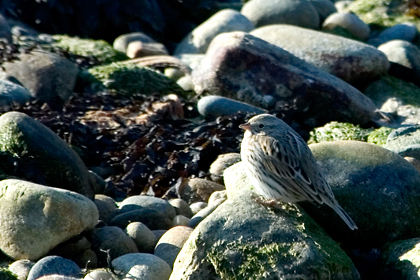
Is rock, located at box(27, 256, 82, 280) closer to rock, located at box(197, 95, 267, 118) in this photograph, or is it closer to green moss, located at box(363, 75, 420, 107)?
rock, located at box(197, 95, 267, 118)

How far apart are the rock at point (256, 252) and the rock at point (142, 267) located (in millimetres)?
283

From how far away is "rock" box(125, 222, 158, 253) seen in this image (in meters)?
5.94

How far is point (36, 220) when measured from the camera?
5.41 metres

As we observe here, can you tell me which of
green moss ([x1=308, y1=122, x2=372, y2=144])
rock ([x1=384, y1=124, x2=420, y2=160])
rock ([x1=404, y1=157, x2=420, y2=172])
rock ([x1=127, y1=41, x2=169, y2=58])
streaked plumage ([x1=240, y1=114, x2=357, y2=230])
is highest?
streaked plumage ([x1=240, y1=114, x2=357, y2=230])

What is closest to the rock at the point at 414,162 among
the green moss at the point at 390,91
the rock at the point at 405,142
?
the rock at the point at 405,142

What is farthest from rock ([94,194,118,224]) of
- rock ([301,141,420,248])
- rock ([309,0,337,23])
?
rock ([309,0,337,23])

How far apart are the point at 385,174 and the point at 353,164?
0.28 m

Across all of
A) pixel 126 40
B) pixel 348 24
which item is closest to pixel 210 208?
pixel 126 40

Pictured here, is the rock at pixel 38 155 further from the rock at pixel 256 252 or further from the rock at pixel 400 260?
the rock at pixel 400 260

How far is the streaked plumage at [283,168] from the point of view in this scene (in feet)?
17.1

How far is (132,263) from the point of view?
5211mm

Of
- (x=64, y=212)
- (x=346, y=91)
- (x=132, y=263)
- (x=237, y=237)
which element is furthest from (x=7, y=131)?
(x=346, y=91)

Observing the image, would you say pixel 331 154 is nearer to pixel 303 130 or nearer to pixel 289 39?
pixel 303 130

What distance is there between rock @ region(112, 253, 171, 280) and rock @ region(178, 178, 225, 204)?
77.3 inches
